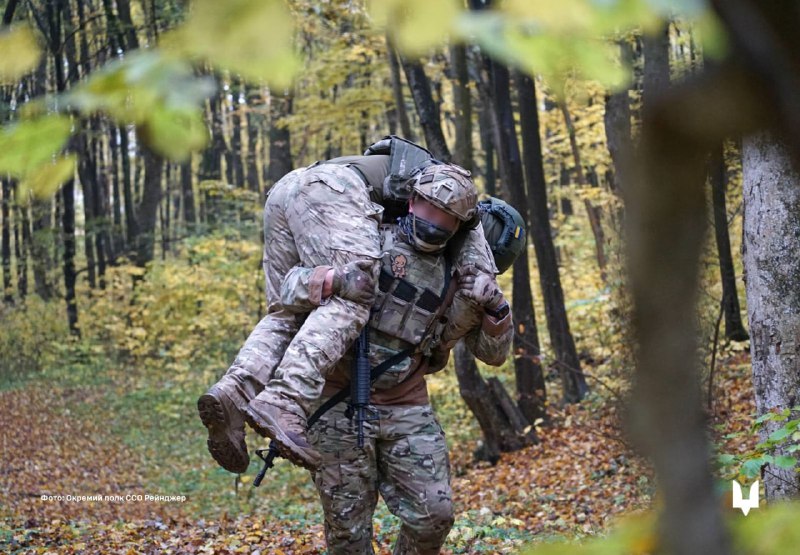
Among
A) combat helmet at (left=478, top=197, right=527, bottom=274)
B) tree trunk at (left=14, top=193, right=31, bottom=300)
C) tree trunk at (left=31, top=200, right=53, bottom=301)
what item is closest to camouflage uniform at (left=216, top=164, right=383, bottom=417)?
combat helmet at (left=478, top=197, right=527, bottom=274)

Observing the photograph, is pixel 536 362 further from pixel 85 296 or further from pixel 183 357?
pixel 85 296

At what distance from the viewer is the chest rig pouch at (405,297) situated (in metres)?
4.31

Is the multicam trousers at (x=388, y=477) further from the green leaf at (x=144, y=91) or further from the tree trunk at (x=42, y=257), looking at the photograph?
the tree trunk at (x=42, y=257)

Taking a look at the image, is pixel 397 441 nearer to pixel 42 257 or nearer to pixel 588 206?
pixel 588 206

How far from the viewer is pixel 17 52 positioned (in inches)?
58.2

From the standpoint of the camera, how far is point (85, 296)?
24.9 m

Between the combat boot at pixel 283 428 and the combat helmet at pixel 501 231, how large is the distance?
1643mm

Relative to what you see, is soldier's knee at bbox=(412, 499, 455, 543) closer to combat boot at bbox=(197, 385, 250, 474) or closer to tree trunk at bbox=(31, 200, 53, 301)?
combat boot at bbox=(197, 385, 250, 474)

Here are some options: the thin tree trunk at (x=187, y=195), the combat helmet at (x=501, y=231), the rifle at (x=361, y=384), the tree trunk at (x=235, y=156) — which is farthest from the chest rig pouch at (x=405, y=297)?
the tree trunk at (x=235, y=156)

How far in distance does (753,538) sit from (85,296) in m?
25.8

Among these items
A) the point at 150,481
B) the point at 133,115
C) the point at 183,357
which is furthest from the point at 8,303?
the point at 133,115

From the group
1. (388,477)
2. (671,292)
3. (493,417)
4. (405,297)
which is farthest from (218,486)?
(671,292)

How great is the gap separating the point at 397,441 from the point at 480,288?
36.2 inches

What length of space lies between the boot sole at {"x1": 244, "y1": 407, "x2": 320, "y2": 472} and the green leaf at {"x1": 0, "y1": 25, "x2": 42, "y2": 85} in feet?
7.77
